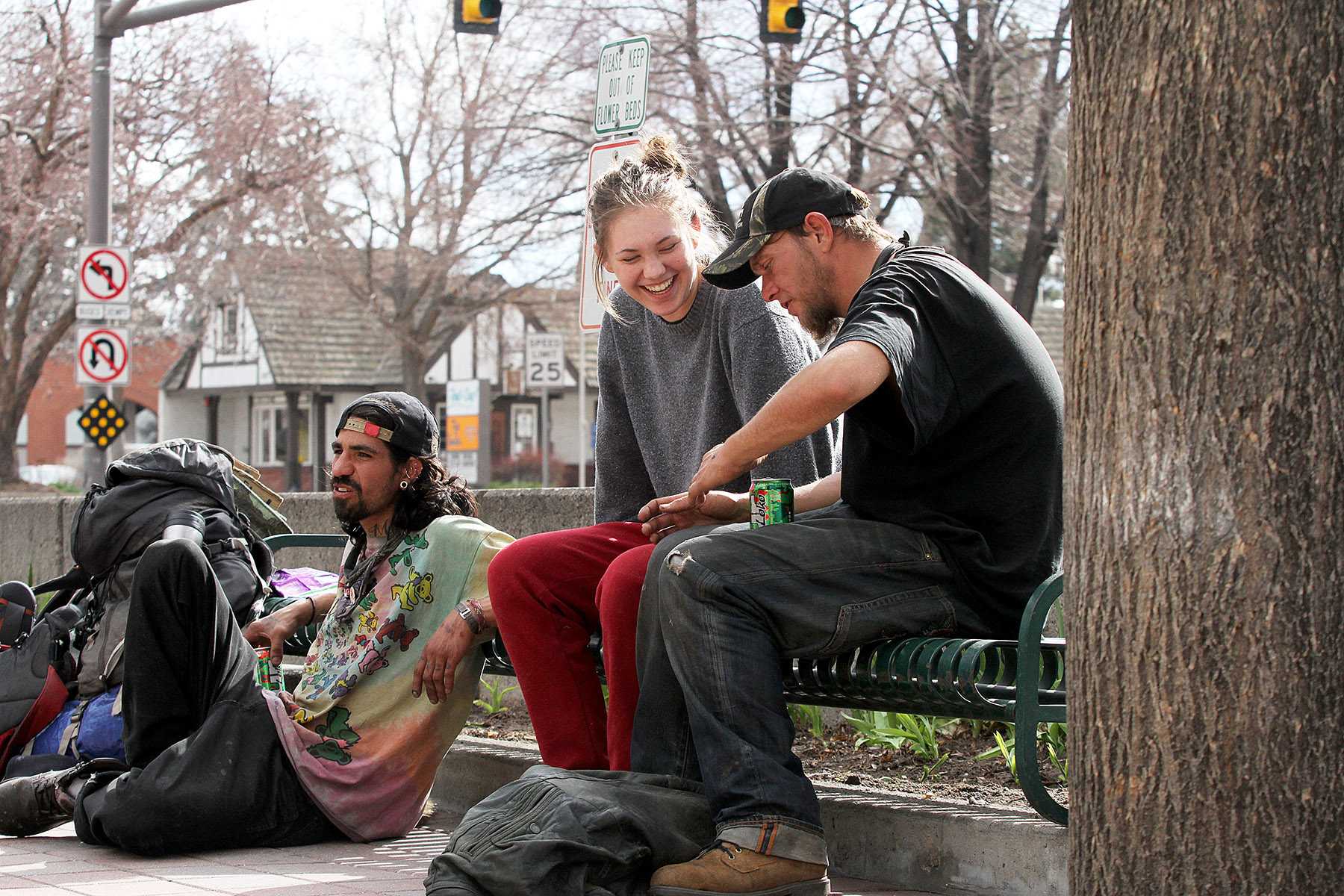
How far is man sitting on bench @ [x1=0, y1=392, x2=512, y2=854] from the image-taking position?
420 centimetres

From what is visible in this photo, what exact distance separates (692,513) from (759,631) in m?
0.58

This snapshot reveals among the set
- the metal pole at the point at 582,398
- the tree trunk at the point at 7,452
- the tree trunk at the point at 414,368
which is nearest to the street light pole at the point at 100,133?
the metal pole at the point at 582,398

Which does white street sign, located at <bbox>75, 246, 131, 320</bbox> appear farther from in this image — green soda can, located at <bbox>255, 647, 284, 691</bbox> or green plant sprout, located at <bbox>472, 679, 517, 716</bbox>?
green soda can, located at <bbox>255, 647, 284, 691</bbox>

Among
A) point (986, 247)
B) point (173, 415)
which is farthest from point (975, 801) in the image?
point (173, 415)

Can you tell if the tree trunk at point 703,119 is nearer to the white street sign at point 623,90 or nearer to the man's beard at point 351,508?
the white street sign at point 623,90

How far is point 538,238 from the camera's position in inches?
1027

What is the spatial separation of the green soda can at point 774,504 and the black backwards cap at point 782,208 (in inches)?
20.7

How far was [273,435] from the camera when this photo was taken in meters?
51.4

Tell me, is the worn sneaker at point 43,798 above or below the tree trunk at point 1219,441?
below

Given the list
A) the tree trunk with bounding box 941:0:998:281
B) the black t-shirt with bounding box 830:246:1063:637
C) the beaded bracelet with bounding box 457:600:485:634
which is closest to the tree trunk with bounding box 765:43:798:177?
the tree trunk with bounding box 941:0:998:281

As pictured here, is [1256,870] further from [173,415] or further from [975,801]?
[173,415]

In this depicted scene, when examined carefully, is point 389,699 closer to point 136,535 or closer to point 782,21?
point 136,535

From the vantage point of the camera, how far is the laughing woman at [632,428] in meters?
3.89

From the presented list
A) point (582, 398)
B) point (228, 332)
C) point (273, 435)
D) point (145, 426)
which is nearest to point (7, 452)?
point (582, 398)
